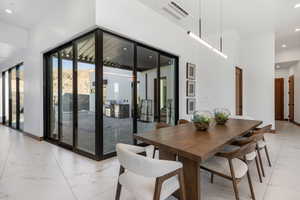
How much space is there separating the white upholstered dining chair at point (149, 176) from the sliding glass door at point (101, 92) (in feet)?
6.10

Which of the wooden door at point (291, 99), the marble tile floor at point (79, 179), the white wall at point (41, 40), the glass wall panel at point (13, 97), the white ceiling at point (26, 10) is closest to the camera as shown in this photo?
the marble tile floor at point (79, 179)

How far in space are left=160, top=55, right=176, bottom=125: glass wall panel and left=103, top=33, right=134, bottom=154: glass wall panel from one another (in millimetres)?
1298

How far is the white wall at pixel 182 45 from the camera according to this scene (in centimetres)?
331

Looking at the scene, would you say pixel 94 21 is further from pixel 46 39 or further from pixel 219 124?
pixel 219 124

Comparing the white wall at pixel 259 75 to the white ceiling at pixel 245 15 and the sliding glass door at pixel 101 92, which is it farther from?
the sliding glass door at pixel 101 92

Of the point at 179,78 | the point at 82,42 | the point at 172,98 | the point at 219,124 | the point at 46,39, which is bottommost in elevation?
the point at 219,124

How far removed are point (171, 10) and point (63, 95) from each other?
3.47 m

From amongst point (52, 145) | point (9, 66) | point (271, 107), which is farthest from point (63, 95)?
point (271, 107)

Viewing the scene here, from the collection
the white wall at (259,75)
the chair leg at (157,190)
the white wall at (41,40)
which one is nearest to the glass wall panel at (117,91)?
the white wall at (41,40)

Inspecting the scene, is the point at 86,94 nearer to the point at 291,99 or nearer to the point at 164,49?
the point at 164,49

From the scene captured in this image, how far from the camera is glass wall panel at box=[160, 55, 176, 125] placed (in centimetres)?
499

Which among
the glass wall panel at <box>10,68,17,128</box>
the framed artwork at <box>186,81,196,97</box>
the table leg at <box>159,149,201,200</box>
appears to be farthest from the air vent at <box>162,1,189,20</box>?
the glass wall panel at <box>10,68,17,128</box>

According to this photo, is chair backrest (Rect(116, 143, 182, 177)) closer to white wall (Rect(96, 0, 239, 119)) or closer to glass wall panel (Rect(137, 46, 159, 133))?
white wall (Rect(96, 0, 239, 119))

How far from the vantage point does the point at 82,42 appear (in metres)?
3.57
